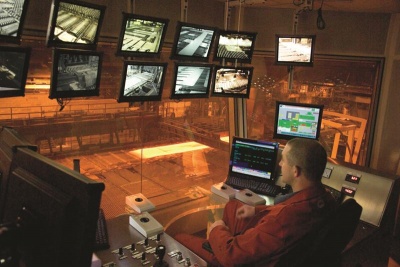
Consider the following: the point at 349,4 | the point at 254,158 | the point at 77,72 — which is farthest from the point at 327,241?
the point at 349,4

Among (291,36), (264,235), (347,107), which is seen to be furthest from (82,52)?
(347,107)

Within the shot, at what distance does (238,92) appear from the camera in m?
3.46

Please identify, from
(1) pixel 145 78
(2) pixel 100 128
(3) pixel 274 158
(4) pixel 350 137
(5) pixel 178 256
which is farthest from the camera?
(2) pixel 100 128

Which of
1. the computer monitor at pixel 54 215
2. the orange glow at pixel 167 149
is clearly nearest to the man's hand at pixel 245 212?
the computer monitor at pixel 54 215

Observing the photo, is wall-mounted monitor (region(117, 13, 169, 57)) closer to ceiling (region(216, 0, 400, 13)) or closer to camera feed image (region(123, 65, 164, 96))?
camera feed image (region(123, 65, 164, 96))

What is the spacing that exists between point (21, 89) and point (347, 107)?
12.2 feet

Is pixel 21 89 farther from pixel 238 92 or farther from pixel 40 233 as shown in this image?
pixel 238 92

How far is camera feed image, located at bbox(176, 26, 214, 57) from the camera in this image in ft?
9.34

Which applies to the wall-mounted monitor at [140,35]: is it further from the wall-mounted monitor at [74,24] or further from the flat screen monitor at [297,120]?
the flat screen monitor at [297,120]

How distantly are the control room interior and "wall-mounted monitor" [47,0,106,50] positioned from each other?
5 cm

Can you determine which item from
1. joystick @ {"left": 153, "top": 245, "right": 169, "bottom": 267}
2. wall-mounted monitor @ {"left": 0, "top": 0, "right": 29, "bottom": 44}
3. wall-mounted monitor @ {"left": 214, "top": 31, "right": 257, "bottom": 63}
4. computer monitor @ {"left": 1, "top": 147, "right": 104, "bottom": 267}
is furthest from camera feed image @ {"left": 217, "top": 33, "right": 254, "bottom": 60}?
computer monitor @ {"left": 1, "top": 147, "right": 104, "bottom": 267}

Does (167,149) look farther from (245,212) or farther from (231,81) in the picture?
(245,212)

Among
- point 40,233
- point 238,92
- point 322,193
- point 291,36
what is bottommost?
point 322,193

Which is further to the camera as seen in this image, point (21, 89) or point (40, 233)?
point (21, 89)
